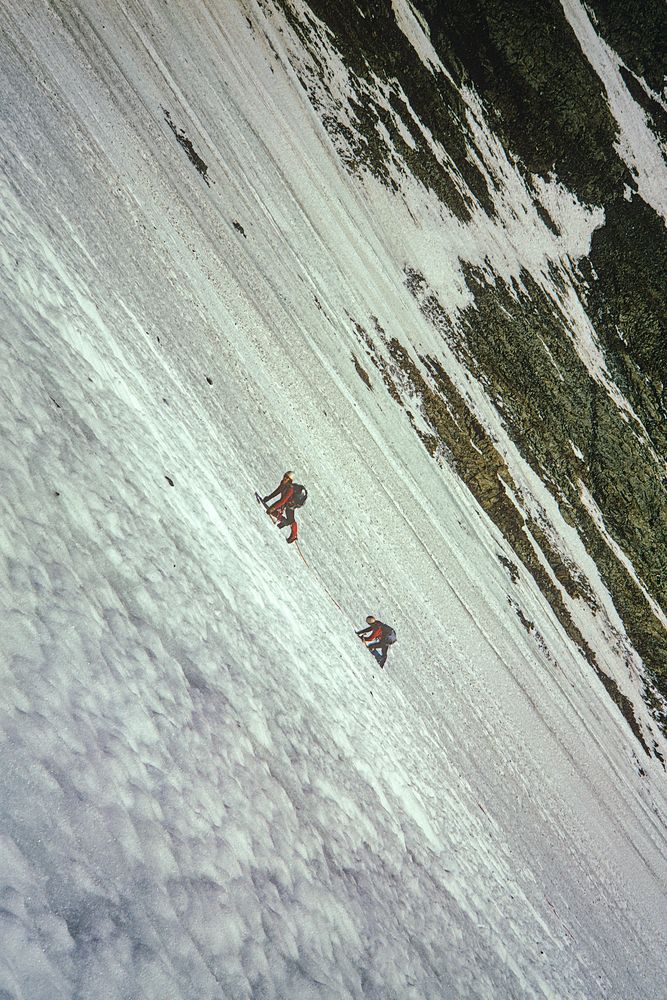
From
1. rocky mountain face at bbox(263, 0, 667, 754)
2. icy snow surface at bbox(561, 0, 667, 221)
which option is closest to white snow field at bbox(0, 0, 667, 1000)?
rocky mountain face at bbox(263, 0, 667, 754)

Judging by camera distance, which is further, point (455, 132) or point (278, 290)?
point (455, 132)

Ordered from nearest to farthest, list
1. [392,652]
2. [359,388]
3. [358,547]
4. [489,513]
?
[392,652] → [358,547] → [359,388] → [489,513]

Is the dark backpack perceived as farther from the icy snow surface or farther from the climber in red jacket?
the icy snow surface

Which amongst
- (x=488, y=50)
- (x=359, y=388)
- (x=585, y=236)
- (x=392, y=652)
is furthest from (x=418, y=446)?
(x=488, y=50)

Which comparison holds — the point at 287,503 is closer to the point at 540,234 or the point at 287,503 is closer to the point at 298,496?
the point at 298,496

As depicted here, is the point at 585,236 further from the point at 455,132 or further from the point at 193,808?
the point at 193,808
